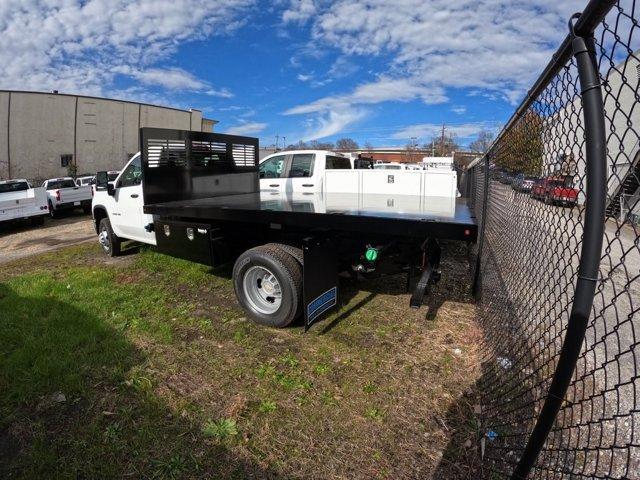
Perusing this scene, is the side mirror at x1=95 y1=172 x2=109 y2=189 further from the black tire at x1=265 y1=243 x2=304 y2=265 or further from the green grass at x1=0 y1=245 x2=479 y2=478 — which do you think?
the black tire at x1=265 y1=243 x2=304 y2=265

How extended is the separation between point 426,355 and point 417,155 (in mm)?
72697

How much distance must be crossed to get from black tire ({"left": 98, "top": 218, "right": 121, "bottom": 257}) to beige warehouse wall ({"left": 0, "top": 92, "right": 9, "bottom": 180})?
32324 mm

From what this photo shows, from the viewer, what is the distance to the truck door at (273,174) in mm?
9297

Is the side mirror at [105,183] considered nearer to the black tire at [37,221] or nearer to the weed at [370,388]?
the weed at [370,388]

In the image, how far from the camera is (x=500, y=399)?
9.52 ft

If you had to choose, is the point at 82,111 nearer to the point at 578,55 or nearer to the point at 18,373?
the point at 18,373

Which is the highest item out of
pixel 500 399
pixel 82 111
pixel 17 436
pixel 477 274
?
pixel 82 111

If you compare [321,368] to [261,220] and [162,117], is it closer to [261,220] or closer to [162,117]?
[261,220]

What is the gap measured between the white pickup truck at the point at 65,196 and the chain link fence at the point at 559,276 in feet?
52.7

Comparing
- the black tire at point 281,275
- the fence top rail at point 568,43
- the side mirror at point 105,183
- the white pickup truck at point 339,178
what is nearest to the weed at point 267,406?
the black tire at point 281,275

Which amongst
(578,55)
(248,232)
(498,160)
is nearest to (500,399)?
(578,55)

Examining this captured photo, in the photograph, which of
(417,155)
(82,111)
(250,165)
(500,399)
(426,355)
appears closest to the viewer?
(500,399)

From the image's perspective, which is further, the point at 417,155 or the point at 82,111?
the point at 417,155

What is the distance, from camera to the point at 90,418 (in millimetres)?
2861
